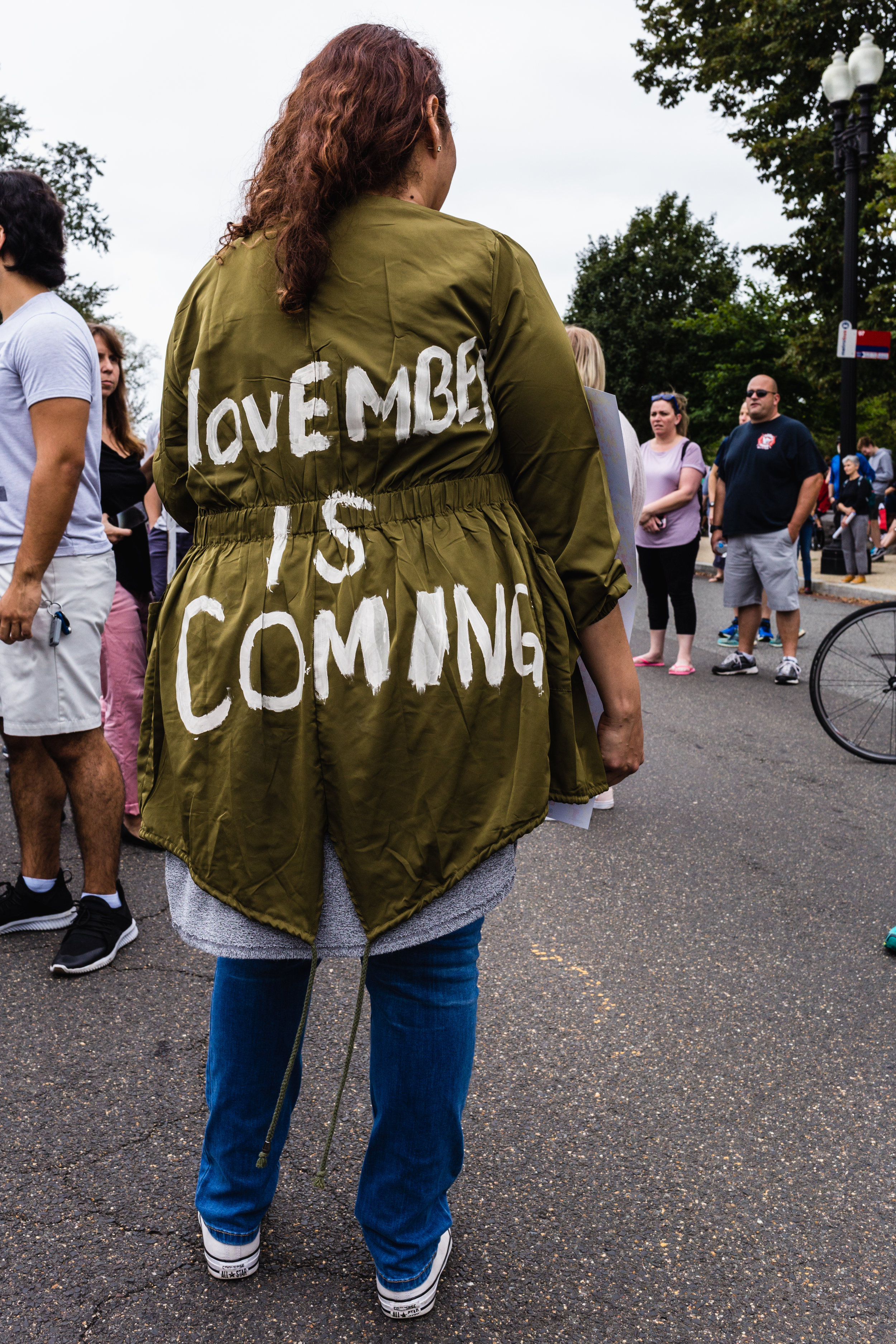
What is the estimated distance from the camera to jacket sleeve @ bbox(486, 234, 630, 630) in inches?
60.5

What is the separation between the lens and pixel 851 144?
12.9 m

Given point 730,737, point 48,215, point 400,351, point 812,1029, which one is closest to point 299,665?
point 400,351

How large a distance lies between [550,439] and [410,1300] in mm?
1351

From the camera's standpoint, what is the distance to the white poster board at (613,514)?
5.63 ft

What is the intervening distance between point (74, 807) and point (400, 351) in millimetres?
2136

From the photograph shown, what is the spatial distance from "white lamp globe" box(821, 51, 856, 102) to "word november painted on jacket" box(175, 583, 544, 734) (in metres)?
13.4

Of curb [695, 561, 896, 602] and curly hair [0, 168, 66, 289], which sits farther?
curb [695, 561, 896, 602]

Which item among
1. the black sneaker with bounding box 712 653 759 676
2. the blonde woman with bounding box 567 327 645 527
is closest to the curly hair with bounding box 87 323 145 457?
the blonde woman with bounding box 567 327 645 527

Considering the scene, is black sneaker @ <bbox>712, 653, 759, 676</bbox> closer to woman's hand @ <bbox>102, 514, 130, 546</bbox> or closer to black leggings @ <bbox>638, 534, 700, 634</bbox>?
black leggings @ <bbox>638, 534, 700, 634</bbox>

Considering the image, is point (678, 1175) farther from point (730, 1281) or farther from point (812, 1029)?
point (812, 1029)

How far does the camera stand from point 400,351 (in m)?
1.49

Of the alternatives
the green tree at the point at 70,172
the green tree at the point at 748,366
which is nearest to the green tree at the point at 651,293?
the green tree at the point at 748,366

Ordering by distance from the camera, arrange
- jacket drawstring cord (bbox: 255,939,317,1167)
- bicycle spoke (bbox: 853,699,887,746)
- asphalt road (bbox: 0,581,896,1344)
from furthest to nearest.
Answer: bicycle spoke (bbox: 853,699,887,746) → asphalt road (bbox: 0,581,896,1344) → jacket drawstring cord (bbox: 255,939,317,1167)

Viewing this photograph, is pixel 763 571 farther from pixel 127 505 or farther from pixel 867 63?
pixel 867 63
